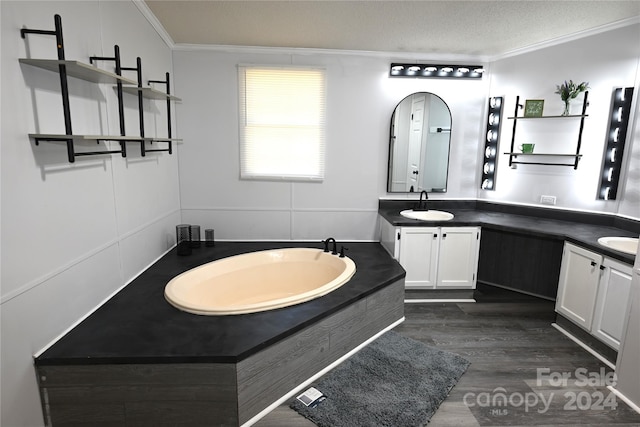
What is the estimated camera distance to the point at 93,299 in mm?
2148

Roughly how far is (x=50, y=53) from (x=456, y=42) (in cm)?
315

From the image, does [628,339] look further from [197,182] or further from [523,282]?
[197,182]

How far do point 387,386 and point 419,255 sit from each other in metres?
1.45

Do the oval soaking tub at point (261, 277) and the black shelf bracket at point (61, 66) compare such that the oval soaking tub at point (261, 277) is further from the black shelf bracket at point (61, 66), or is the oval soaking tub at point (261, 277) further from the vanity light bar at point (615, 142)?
the vanity light bar at point (615, 142)

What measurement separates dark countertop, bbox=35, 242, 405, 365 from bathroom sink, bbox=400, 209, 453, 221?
102 centimetres

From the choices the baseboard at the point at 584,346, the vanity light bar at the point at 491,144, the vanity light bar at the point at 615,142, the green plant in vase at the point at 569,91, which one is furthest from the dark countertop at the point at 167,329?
the green plant in vase at the point at 569,91

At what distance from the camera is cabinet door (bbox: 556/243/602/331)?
263 centimetres

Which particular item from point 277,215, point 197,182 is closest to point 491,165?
point 277,215

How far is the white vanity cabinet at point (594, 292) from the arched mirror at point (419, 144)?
147 cm

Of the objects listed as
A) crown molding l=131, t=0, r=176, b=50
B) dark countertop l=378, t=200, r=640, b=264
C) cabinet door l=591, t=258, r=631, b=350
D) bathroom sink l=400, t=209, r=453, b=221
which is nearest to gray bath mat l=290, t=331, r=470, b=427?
cabinet door l=591, t=258, r=631, b=350

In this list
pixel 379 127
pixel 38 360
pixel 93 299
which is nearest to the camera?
pixel 38 360

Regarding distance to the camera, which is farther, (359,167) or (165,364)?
(359,167)

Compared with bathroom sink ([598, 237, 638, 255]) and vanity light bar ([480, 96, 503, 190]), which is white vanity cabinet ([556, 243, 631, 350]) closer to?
bathroom sink ([598, 237, 638, 255])

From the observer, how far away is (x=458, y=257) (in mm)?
3438
